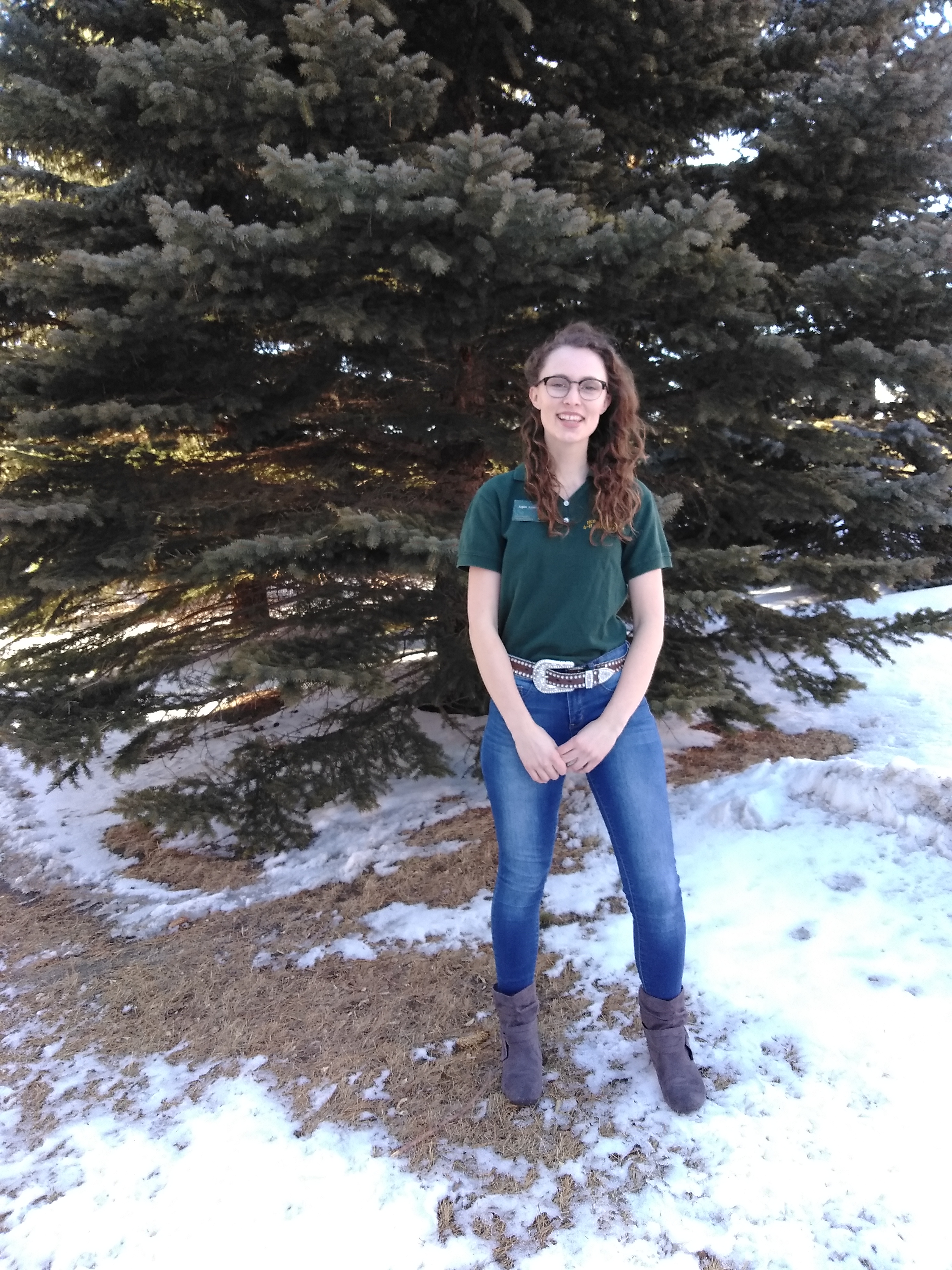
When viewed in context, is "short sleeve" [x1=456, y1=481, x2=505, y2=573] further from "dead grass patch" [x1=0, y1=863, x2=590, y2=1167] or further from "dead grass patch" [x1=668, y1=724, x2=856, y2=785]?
"dead grass patch" [x1=668, y1=724, x2=856, y2=785]

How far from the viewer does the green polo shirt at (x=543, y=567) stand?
2072mm

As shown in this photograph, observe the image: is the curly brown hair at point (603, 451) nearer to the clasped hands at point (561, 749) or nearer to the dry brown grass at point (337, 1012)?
the clasped hands at point (561, 749)

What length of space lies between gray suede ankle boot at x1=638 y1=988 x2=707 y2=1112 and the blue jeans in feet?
Result: 0.14

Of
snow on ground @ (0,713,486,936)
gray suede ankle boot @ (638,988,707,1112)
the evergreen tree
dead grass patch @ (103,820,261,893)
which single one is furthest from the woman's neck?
dead grass patch @ (103,820,261,893)

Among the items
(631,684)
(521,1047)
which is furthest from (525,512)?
(521,1047)

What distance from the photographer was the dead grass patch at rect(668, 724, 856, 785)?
15.1 feet

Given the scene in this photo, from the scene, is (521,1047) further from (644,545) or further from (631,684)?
(644,545)

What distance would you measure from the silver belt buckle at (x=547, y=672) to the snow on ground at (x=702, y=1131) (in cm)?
131

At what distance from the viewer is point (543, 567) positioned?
207cm

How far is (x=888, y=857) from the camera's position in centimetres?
323

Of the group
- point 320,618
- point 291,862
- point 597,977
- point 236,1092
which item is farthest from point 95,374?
point 597,977

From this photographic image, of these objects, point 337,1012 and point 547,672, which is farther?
point 337,1012

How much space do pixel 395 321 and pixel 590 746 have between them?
8.41ft

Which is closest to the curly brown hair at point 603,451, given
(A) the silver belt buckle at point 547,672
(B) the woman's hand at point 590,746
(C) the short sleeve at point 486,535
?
(C) the short sleeve at point 486,535
